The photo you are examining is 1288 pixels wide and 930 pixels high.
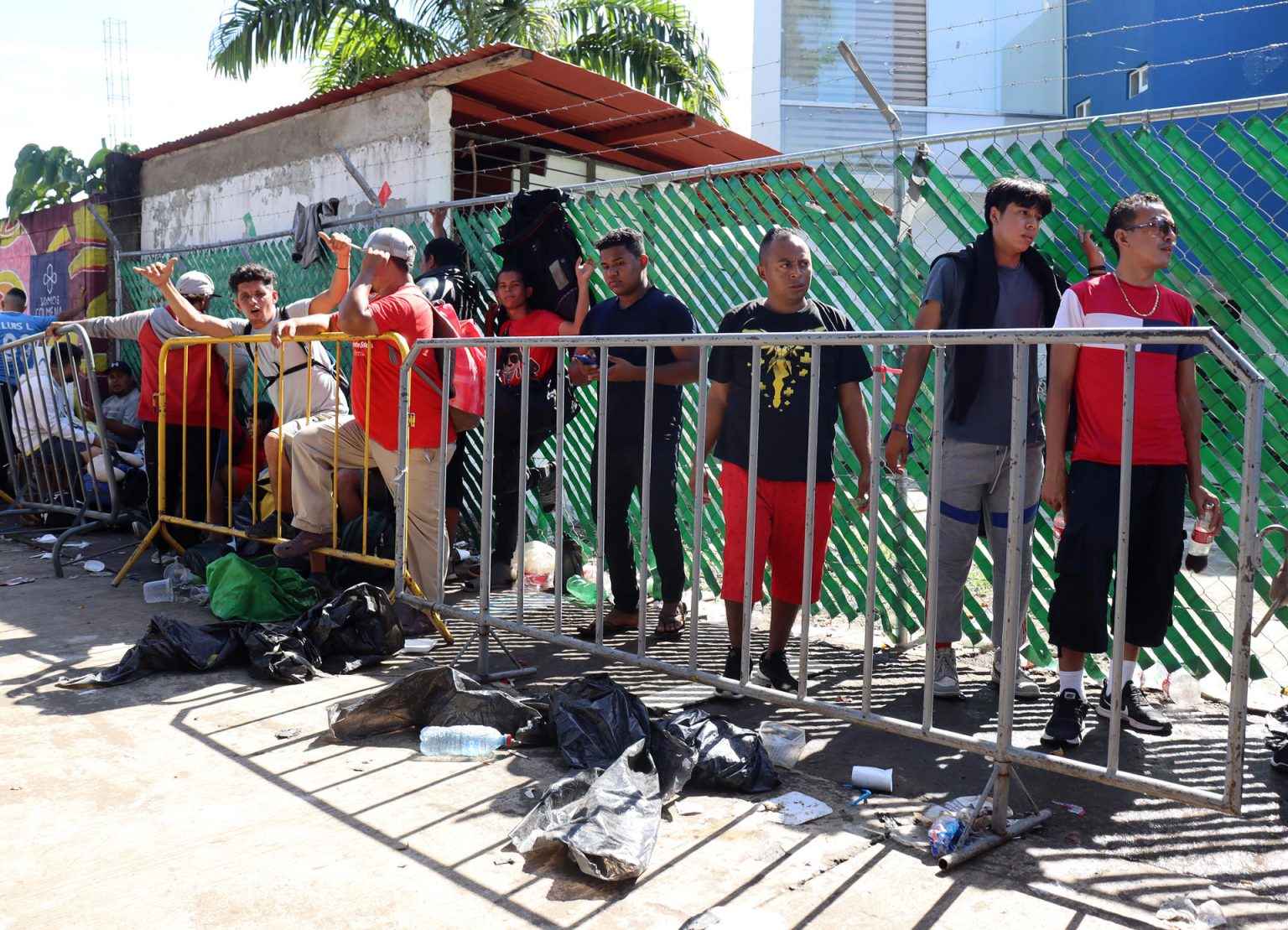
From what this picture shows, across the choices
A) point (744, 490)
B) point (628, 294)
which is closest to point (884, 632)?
point (744, 490)

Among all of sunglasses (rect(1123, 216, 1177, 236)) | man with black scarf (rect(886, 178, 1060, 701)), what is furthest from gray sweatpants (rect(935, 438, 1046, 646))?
sunglasses (rect(1123, 216, 1177, 236))

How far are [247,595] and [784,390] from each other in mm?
3018

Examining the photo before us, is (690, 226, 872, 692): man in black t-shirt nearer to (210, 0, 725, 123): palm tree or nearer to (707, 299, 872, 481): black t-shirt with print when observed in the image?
(707, 299, 872, 481): black t-shirt with print

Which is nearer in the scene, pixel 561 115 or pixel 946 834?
pixel 946 834

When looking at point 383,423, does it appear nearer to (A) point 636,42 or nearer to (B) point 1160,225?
(B) point 1160,225

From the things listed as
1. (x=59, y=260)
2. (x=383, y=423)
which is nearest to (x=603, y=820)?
(x=383, y=423)

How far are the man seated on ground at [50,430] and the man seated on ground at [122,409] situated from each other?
17 centimetres

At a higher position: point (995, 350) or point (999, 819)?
point (995, 350)

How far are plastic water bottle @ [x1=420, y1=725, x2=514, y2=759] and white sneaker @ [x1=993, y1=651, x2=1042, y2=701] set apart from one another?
6.64 ft

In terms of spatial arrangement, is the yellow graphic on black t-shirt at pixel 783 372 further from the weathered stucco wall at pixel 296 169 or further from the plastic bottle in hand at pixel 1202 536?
the weathered stucco wall at pixel 296 169

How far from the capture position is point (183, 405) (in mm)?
6707

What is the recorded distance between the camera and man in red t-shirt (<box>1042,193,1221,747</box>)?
3.79 metres

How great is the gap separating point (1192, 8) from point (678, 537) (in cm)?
1811

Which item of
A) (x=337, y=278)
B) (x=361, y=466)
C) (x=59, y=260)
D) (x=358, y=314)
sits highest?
(x=59, y=260)
